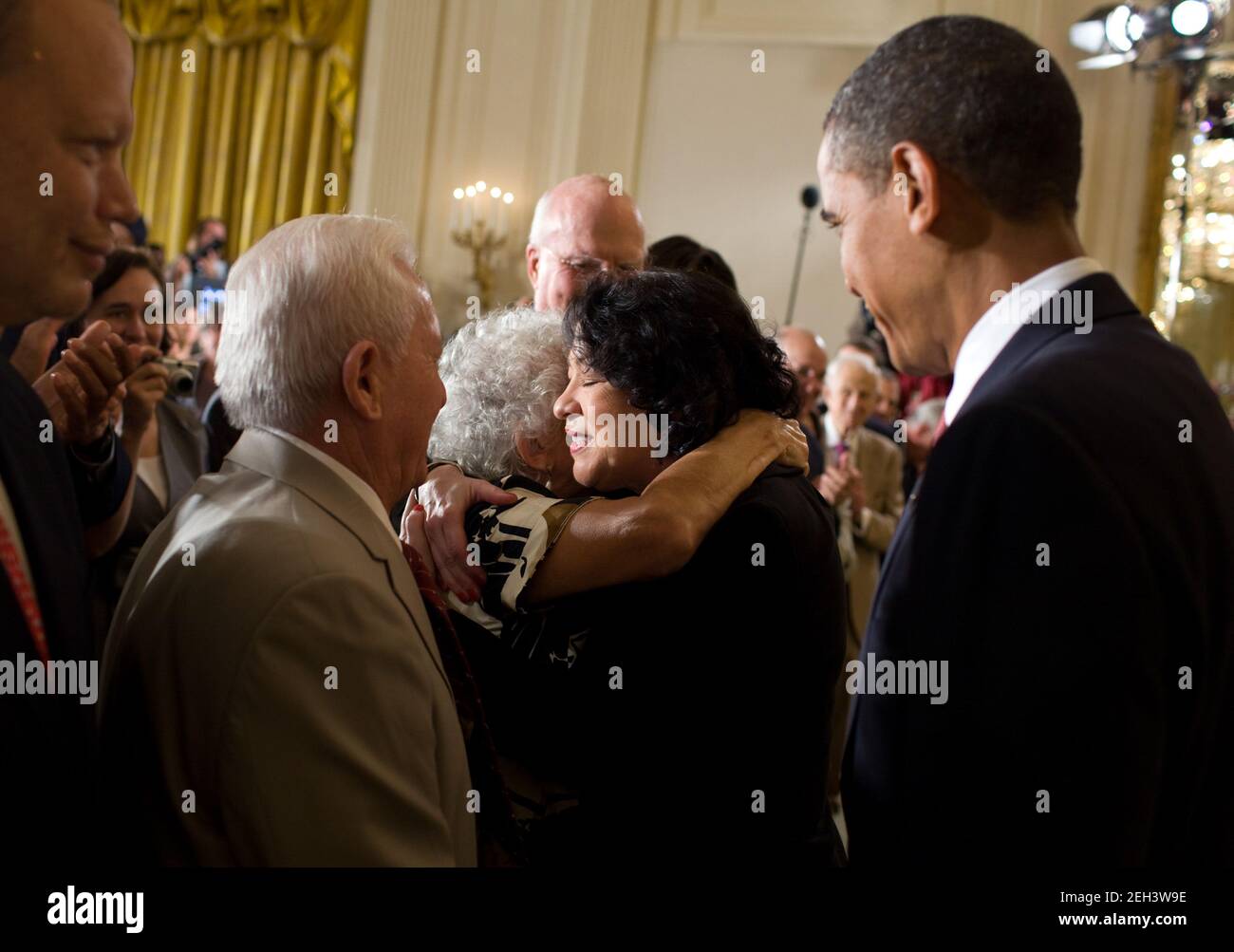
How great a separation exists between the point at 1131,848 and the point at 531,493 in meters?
0.93

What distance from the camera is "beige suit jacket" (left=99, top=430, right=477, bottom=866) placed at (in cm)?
123

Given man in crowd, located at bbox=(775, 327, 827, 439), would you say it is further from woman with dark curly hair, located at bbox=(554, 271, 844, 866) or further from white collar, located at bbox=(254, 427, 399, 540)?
white collar, located at bbox=(254, 427, 399, 540)

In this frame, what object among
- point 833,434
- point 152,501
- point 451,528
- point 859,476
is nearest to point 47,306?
point 451,528

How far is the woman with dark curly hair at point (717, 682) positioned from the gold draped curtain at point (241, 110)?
687 cm

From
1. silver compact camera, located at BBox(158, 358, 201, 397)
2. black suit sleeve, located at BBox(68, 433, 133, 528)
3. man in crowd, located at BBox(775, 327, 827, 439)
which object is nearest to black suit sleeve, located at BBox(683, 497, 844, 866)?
black suit sleeve, located at BBox(68, 433, 133, 528)

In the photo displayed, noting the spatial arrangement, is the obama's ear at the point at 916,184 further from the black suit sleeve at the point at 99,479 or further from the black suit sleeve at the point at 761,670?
the black suit sleeve at the point at 99,479

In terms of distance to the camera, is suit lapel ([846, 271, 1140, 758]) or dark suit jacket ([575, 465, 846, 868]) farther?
dark suit jacket ([575, 465, 846, 868])

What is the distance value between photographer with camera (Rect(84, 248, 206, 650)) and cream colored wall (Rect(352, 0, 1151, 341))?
14.9 feet

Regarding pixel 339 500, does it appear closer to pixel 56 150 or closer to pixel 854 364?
pixel 56 150

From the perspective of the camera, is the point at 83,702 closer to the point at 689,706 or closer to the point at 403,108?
the point at 689,706

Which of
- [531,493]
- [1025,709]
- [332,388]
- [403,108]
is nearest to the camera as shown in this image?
[1025,709]
